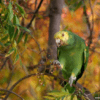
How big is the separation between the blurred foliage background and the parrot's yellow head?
0.12 m

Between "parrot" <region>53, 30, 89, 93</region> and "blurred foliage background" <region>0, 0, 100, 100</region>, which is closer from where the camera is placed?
"blurred foliage background" <region>0, 0, 100, 100</region>

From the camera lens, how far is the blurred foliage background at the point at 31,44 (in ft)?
3.01

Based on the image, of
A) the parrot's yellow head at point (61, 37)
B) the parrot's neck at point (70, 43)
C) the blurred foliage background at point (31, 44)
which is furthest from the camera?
the parrot's neck at point (70, 43)

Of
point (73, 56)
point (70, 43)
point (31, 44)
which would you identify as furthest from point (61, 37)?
point (31, 44)

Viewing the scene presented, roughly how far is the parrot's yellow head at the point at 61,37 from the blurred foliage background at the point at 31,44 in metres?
0.12

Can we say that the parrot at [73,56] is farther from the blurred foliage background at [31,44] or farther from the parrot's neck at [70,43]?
the blurred foliage background at [31,44]

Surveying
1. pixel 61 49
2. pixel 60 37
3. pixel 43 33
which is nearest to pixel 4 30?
pixel 60 37

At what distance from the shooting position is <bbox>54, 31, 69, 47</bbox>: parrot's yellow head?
1191mm

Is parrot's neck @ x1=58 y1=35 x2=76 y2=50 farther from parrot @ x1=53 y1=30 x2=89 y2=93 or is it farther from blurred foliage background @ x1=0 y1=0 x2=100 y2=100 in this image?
blurred foliage background @ x1=0 y1=0 x2=100 y2=100

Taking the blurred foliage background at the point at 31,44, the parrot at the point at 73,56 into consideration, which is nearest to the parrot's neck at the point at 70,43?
the parrot at the point at 73,56

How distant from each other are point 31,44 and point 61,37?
794 millimetres

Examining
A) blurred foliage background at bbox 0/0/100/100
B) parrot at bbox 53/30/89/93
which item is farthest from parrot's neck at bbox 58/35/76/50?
blurred foliage background at bbox 0/0/100/100

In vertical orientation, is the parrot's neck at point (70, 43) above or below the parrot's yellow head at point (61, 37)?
below

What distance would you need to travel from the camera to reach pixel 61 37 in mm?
1222
